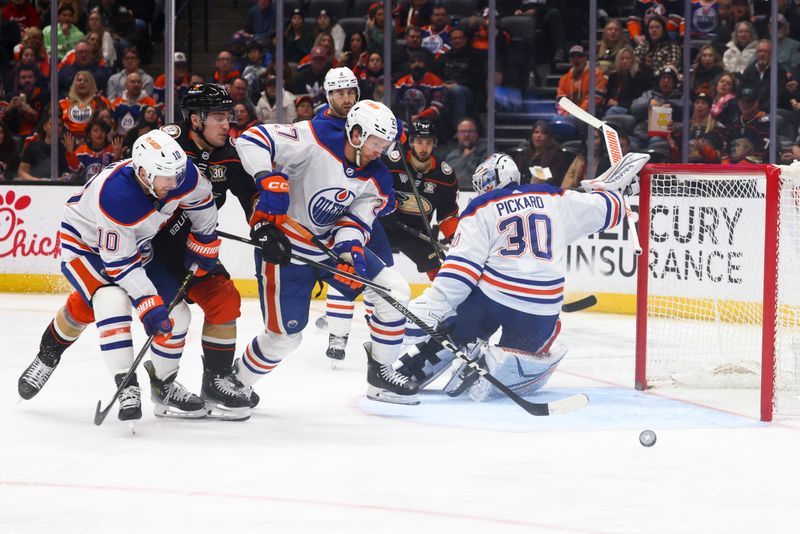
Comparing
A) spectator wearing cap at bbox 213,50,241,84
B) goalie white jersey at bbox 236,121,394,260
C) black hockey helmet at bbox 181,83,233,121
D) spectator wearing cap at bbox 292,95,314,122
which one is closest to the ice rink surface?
goalie white jersey at bbox 236,121,394,260

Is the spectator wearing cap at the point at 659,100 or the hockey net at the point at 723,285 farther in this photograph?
the spectator wearing cap at the point at 659,100

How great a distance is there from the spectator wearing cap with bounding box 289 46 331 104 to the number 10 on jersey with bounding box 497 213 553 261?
374cm

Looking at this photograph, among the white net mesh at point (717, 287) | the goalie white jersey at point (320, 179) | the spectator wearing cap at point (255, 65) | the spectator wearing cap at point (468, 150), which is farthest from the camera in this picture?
the spectator wearing cap at point (255, 65)

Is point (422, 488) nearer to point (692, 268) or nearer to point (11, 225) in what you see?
point (692, 268)

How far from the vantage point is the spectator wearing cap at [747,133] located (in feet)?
21.0

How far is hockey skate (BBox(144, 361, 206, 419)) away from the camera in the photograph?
12.1 ft

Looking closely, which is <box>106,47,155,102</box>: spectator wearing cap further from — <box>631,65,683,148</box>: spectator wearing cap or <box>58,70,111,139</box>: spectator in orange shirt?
<box>631,65,683,148</box>: spectator wearing cap

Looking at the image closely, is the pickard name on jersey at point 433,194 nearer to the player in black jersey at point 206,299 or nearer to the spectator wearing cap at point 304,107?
the player in black jersey at point 206,299

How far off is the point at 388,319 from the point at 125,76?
15.1 feet

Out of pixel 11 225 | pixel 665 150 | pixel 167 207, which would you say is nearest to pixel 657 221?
pixel 665 150

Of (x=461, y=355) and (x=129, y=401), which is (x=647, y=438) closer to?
(x=461, y=355)

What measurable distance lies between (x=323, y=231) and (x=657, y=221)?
237 cm

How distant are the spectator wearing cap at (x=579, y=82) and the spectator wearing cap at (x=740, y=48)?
28.4 inches

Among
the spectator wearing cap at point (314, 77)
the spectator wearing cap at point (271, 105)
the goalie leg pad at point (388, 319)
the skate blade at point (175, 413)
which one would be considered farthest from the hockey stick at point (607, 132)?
the spectator wearing cap at point (314, 77)
